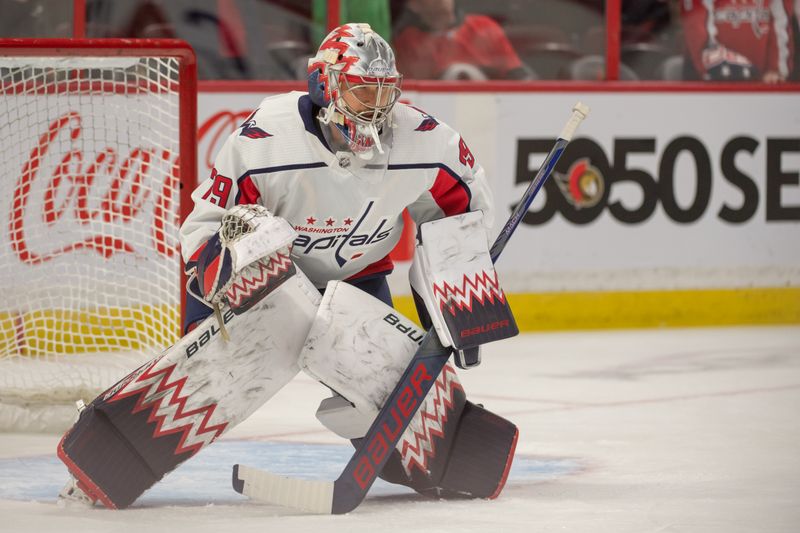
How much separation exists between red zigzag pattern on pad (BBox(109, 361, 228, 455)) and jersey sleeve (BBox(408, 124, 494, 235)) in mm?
601

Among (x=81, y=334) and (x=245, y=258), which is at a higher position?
(x=245, y=258)

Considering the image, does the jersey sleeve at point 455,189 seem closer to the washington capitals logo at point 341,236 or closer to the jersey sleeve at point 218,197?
the washington capitals logo at point 341,236

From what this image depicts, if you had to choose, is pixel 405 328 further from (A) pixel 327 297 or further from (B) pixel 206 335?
(B) pixel 206 335

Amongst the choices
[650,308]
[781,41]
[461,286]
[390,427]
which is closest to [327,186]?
[461,286]

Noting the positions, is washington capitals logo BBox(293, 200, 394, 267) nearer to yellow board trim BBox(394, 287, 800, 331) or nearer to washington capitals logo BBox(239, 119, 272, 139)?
washington capitals logo BBox(239, 119, 272, 139)

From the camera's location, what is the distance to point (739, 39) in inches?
240

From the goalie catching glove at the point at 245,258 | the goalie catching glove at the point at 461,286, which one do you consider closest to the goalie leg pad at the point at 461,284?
the goalie catching glove at the point at 461,286

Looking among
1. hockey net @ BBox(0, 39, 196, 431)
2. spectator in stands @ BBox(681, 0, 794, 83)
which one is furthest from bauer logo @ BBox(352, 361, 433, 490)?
spectator in stands @ BBox(681, 0, 794, 83)

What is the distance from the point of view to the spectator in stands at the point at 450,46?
566 centimetres

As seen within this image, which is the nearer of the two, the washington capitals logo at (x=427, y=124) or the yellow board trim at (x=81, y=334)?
the washington capitals logo at (x=427, y=124)

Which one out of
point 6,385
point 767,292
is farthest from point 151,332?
point 767,292

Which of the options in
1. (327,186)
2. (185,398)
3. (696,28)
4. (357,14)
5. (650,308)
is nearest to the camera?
(185,398)

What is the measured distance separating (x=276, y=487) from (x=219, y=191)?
55cm

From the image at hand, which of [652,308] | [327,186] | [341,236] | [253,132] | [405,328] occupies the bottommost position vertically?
[652,308]
